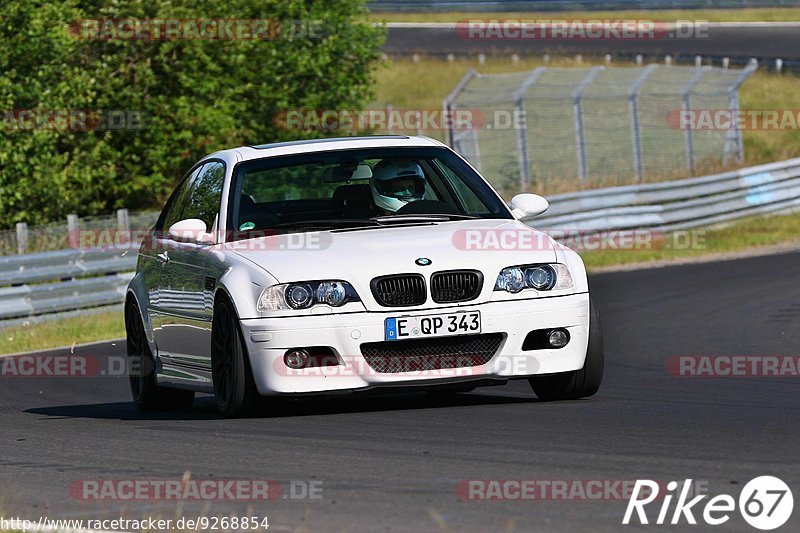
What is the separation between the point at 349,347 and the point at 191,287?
1.52m

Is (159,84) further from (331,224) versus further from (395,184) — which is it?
(331,224)

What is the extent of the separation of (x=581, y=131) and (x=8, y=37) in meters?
9.80

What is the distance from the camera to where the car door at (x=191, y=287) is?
9.20 m

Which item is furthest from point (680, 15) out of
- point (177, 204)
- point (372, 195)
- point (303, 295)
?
point (303, 295)

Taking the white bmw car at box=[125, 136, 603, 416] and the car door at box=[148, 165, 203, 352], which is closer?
Answer: the white bmw car at box=[125, 136, 603, 416]

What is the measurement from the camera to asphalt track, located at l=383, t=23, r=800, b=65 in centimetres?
5681

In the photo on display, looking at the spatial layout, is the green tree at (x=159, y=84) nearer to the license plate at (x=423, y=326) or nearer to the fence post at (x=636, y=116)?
the fence post at (x=636, y=116)

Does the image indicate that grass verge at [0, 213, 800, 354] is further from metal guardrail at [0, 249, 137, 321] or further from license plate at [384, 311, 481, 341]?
license plate at [384, 311, 481, 341]

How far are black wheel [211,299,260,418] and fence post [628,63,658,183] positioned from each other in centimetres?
2023

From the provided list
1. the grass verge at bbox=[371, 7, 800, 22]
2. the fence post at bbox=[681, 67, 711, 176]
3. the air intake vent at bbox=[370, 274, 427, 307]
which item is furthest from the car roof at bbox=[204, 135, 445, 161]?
the grass verge at bbox=[371, 7, 800, 22]

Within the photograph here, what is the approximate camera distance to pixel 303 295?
27.5ft

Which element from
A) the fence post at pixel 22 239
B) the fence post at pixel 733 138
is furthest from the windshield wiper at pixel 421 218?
the fence post at pixel 733 138

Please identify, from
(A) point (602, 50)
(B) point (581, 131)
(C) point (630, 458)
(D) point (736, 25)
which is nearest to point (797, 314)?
(C) point (630, 458)

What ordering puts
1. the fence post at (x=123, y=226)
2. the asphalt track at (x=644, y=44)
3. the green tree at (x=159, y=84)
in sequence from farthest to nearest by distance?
the asphalt track at (x=644, y=44) → the green tree at (x=159, y=84) → the fence post at (x=123, y=226)
